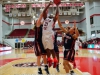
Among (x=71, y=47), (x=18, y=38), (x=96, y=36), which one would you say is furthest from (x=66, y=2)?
(x=71, y=47)

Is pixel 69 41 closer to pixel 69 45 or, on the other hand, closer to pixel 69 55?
pixel 69 45

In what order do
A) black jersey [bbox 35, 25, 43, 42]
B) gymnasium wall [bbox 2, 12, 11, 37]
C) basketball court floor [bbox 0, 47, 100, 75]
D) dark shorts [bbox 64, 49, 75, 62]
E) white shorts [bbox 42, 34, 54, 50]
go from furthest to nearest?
gymnasium wall [bbox 2, 12, 11, 37] → basketball court floor [bbox 0, 47, 100, 75] → dark shorts [bbox 64, 49, 75, 62] → black jersey [bbox 35, 25, 43, 42] → white shorts [bbox 42, 34, 54, 50]

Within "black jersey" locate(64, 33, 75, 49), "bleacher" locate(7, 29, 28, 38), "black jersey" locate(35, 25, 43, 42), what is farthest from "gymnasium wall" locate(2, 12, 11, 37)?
"black jersey" locate(64, 33, 75, 49)

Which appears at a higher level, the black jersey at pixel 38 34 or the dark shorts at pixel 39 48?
the black jersey at pixel 38 34

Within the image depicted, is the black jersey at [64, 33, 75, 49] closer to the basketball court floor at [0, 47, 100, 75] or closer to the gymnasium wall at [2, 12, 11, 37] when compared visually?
the basketball court floor at [0, 47, 100, 75]

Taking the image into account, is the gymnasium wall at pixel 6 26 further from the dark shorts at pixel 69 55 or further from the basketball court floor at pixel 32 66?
the dark shorts at pixel 69 55

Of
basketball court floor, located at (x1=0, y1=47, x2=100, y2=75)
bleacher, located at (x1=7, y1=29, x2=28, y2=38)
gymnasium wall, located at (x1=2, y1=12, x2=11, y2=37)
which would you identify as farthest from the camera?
gymnasium wall, located at (x1=2, y1=12, x2=11, y2=37)

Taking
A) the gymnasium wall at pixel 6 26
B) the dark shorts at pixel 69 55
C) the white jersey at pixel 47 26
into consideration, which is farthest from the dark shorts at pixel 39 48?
the gymnasium wall at pixel 6 26

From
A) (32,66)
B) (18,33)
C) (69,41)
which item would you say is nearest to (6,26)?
(18,33)

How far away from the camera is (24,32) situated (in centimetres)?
3594

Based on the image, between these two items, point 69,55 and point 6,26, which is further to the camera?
point 6,26

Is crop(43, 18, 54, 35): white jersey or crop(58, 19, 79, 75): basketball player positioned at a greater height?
crop(43, 18, 54, 35): white jersey

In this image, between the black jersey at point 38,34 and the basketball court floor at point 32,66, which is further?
the basketball court floor at point 32,66

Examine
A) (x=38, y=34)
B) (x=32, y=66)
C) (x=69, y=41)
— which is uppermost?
(x=38, y=34)
